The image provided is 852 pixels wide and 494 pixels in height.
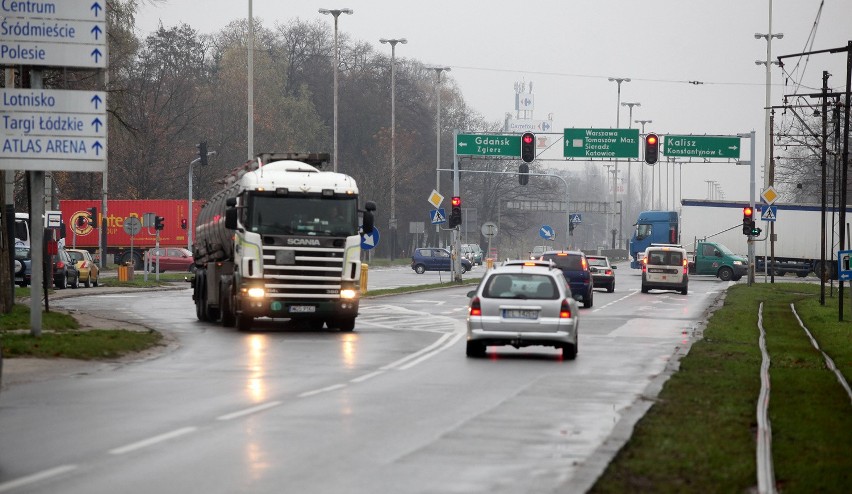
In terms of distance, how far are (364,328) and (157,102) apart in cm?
6613

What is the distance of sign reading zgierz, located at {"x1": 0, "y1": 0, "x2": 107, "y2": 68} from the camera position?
23.7m

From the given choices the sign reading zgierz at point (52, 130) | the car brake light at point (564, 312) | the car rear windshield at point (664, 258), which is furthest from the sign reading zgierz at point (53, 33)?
the car rear windshield at point (664, 258)

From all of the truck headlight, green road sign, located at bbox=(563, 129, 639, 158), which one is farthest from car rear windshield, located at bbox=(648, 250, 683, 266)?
the truck headlight

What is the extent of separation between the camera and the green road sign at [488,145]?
70625mm

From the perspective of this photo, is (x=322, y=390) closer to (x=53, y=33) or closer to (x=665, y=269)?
(x=53, y=33)

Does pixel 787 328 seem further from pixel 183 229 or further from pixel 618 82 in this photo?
pixel 618 82

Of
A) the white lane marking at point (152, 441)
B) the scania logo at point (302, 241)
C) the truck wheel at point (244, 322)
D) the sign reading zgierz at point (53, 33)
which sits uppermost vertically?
the sign reading zgierz at point (53, 33)

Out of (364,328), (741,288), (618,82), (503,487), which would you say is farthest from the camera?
(618,82)

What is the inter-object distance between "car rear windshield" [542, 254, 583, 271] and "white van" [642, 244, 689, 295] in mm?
12376

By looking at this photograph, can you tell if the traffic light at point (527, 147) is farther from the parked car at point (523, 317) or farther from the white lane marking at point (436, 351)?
the parked car at point (523, 317)

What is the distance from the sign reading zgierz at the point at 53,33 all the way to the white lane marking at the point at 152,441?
487 inches

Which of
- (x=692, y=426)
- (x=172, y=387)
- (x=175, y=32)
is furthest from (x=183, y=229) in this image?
(x=692, y=426)

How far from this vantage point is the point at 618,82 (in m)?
124

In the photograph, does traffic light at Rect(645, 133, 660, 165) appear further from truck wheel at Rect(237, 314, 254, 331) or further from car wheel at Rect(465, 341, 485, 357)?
car wheel at Rect(465, 341, 485, 357)
